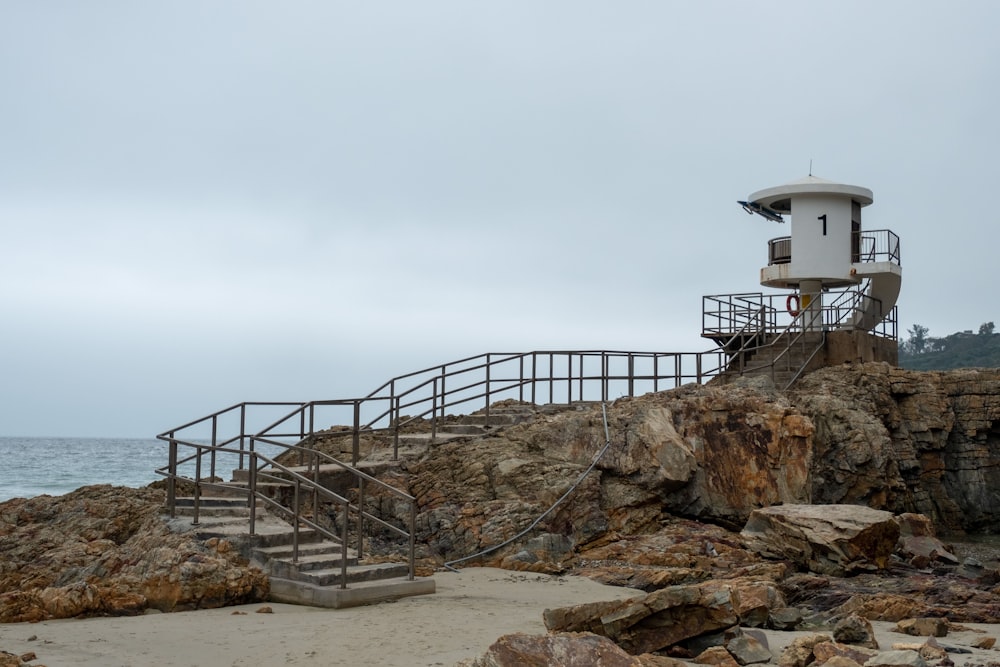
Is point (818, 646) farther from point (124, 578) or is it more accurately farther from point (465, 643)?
point (124, 578)

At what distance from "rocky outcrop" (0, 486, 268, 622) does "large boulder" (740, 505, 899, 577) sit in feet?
26.2

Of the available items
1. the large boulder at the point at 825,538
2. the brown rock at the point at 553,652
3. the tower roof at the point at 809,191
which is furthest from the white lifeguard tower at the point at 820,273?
the brown rock at the point at 553,652

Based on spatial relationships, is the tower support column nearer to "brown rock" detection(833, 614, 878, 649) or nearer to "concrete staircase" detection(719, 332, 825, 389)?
"concrete staircase" detection(719, 332, 825, 389)

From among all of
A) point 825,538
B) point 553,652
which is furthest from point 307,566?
point 825,538

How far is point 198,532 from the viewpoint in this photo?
43.1 feet

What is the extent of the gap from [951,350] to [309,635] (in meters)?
92.1

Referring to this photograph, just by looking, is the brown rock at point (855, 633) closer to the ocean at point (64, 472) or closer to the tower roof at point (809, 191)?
the tower roof at point (809, 191)

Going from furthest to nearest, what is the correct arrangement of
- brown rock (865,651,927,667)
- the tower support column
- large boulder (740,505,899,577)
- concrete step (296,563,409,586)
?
the tower support column → large boulder (740,505,899,577) → concrete step (296,563,409,586) → brown rock (865,651,927,667)

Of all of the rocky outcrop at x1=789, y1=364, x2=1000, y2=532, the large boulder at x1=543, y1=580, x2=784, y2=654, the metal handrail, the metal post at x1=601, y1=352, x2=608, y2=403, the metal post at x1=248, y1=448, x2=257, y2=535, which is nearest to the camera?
the large boulder at x1=543, y1=580, x2=784, y2=654

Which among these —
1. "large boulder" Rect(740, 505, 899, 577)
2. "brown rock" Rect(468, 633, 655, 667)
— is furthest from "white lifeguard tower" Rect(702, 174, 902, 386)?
"brown rock" Rect(468, 633, 655, 667)

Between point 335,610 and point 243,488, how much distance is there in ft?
10.4

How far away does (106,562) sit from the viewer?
13117mm

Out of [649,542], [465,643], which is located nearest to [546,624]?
[465,643]

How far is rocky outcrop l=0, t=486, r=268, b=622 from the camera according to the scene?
11336 mm
